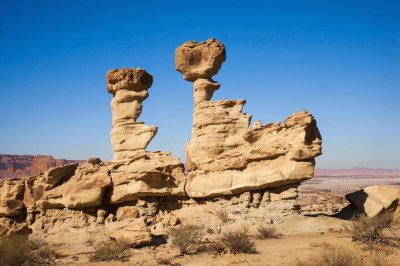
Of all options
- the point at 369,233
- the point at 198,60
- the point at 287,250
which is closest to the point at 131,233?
the point at 287,250

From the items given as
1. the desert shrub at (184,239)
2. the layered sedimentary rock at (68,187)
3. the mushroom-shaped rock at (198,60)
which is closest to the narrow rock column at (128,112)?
the layered sedimentary rock at (68,187)

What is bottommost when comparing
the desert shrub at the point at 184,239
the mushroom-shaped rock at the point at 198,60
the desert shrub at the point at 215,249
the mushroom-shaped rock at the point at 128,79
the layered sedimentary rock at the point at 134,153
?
the desert shrub at the point at 215,249

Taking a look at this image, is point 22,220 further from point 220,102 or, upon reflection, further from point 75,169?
point 220,102

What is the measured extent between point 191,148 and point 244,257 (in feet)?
26.4

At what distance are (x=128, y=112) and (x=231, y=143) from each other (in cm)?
620

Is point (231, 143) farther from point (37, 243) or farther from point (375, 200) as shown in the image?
point (37, 243)

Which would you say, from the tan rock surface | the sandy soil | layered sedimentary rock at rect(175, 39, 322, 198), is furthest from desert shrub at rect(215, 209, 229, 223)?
the tan rock surface

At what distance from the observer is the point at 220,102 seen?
17828 millimetres

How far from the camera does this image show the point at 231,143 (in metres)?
17.5

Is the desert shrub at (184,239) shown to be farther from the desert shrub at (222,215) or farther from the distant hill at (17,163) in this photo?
the distant hill at (17,163)

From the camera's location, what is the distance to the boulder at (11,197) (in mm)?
18969

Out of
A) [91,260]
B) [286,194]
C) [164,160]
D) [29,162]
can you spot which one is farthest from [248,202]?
[29,162]

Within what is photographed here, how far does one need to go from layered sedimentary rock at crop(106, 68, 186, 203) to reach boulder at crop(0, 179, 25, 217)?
592 cm

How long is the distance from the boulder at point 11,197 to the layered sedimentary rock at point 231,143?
9842 mm
